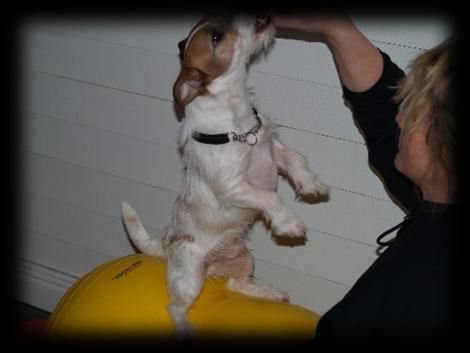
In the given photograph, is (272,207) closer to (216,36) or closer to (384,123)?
(384,123)

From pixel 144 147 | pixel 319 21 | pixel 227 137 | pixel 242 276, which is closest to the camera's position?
pixel 319 21

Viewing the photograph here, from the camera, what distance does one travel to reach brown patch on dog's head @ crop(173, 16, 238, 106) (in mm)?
1969

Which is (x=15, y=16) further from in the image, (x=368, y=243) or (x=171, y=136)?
(x=368, y=243)

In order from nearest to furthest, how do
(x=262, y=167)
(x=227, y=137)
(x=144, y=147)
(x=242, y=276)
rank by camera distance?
1. (x=227, y=137)
2. (x=262, y=167)
3. (x=242, y=276)
4. (x=144, y=147)

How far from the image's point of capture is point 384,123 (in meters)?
2.00

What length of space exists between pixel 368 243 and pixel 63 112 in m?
1.58

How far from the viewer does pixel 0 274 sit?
348cm

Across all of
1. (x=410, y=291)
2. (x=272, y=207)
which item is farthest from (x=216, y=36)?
(x=410, y=291)

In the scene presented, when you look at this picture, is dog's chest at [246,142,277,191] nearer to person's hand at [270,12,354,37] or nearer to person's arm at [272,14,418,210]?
person's arm at [272,14,418,210]

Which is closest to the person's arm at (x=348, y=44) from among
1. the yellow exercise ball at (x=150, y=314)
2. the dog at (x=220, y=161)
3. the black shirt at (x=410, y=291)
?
the dog at (x=220, y=161)

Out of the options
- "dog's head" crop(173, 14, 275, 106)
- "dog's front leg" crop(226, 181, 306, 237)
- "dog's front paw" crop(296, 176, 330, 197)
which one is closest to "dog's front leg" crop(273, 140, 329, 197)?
"dog's front paw" crop(296, 176, 330, 197)

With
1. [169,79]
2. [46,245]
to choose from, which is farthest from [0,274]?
[169,79]

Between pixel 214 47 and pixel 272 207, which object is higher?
pixel 214 47

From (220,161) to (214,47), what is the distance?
1.26ft
